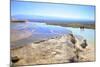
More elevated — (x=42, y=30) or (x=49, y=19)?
(x=49, y=19)

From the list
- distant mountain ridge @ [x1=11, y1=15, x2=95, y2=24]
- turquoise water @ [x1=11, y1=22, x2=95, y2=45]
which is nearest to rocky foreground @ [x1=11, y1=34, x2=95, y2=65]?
turquoise water @ [x1=11, y1=22, x2=95, y2=45]

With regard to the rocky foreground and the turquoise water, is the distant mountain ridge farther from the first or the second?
the rocky foreground

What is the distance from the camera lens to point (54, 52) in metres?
2.71

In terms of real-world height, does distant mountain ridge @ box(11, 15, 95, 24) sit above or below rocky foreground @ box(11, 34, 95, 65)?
above

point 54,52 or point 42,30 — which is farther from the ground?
point 42,30

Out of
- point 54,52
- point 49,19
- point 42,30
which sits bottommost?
point 54,52

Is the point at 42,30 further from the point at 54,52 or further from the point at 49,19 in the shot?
the point at 54,52

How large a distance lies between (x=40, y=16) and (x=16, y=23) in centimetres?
34

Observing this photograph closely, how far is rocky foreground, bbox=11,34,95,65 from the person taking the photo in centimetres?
254

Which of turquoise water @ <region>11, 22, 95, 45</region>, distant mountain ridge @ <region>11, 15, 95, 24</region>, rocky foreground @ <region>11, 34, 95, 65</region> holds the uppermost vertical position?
distant mountain ridge @ <region>11, 15, 95, 24</region>

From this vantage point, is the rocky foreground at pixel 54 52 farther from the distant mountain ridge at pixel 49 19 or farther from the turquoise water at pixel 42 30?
the distant mountain ridge at pixel 49 19

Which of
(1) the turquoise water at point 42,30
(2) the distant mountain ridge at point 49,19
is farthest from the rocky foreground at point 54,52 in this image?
(2) the distant mountain ridge at point 49,19

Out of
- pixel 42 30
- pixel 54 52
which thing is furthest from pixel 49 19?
pixel 54 52

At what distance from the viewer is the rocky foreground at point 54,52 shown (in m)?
2.54
